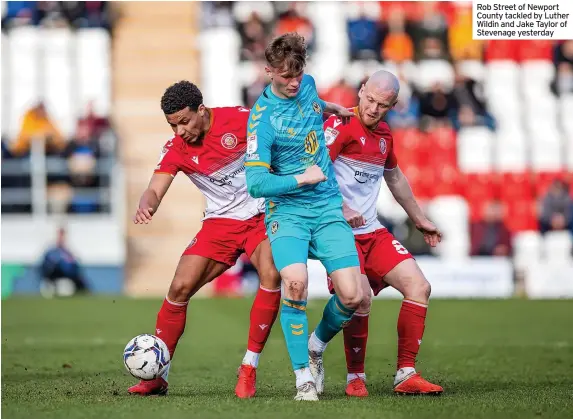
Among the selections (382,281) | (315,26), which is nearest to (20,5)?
(315,26)

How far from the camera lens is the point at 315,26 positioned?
896 inches

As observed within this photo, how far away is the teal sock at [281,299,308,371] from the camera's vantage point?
267 inches

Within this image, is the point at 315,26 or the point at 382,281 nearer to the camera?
the point at 382,281

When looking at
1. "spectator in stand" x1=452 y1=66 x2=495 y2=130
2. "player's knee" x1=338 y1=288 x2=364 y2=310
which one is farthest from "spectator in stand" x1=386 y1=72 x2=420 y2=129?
"player's knee" x1=338 y1=288 x2=364 y2=310

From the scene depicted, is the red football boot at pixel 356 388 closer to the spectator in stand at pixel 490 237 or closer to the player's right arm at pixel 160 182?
the player's right arm at pixel 160 182

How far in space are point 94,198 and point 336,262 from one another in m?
14.8

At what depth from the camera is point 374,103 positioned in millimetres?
7312

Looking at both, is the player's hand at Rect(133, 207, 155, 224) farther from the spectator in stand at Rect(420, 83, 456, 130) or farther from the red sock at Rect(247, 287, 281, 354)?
the spectator in stand at Rect(420, 83, 456, 130)

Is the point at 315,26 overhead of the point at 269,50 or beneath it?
overhead

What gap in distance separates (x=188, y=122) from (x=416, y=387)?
7.55 feet

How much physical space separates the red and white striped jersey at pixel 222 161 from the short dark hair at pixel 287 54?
902 millimetres

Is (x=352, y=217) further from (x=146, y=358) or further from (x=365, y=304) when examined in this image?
(x=146, y=358)

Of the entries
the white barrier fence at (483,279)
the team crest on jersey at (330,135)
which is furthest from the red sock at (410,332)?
the white barrier fence at (483,279)

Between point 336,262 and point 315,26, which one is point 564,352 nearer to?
point 336,262
